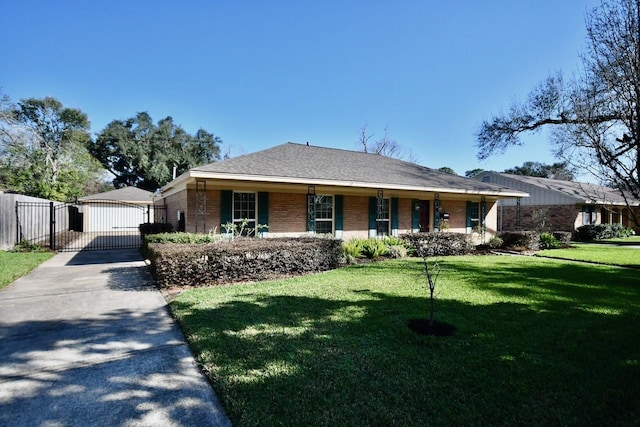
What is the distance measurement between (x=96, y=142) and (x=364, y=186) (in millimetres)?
40411

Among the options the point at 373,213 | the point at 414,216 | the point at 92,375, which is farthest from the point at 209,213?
the point at 414,216

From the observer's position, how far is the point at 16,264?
8.60 metres

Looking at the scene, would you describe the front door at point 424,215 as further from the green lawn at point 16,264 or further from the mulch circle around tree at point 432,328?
the green lawn at point 16,264

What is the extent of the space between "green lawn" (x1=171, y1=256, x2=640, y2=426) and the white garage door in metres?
22.5

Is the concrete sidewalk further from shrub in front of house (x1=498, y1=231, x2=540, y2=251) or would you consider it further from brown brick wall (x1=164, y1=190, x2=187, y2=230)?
shrub in front of house (x1=498, y1=231, x2=540, y2=251)

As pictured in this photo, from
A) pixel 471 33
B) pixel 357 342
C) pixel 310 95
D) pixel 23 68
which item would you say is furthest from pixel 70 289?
pixel 23 68

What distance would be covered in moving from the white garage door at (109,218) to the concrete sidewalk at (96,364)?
2040 centimetres

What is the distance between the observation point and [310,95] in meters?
20.4

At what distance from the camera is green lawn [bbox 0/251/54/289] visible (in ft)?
23.3

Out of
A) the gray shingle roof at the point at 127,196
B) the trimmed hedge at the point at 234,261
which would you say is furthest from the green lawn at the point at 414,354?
the gray shingle roof at the point at 127,196

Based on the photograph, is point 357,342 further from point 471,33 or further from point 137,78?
point 137,78

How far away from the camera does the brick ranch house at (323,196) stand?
10.3 m

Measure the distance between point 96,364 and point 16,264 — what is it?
26.5ft

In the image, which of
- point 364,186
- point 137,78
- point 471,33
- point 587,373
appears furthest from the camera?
point 137,78
